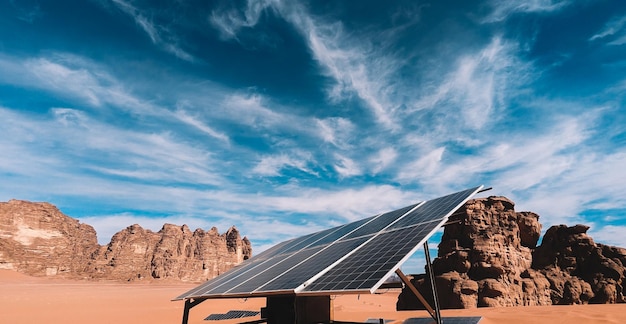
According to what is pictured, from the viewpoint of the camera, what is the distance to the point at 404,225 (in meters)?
10.5

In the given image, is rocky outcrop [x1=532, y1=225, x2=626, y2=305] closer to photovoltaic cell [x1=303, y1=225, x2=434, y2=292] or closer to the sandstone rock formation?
photovoltaic cell [x1=303, y1=225, x2=434, y2=292]

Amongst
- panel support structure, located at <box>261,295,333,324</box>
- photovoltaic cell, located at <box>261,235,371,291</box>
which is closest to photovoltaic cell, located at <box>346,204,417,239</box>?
photovoltaic cell, located at <box>261,235,371,291</box>

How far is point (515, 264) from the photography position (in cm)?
3266

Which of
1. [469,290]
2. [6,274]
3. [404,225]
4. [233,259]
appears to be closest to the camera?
[404,225]

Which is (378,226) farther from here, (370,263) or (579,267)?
(579,267)

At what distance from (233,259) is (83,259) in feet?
227

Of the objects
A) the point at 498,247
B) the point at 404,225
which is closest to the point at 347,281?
the point at 404,225

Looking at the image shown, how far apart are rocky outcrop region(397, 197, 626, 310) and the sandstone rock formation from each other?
15005 cm

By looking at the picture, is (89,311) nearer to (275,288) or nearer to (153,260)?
(275,288)

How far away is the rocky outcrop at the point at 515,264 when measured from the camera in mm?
30094

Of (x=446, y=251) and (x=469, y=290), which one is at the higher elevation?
(x=446, y=251)

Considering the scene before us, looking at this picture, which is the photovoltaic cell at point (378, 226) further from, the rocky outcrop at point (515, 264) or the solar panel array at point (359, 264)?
the rocky outcrop at point (515, 264)

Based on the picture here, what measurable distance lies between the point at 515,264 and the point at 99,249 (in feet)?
591

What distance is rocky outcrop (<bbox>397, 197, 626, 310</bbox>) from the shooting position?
98.7 feet
